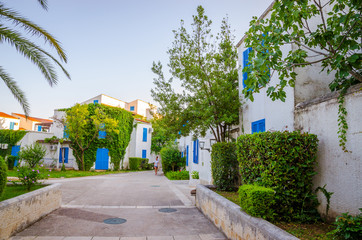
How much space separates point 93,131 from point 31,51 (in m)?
18.8

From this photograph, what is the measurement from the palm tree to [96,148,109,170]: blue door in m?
19.1

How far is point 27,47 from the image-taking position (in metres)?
6.45

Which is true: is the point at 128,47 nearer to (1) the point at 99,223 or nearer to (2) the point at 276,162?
(1) the point at 99,223

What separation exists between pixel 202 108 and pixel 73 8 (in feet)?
18.8

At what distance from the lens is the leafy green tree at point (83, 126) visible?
72.2 feet

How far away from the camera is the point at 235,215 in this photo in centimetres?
413

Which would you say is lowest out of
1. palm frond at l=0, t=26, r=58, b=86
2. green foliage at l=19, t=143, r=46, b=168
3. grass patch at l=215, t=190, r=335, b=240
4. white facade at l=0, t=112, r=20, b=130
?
grass patch at l=215, t=190, r=335, b=240

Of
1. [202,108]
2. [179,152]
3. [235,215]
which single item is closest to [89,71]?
[202,108]

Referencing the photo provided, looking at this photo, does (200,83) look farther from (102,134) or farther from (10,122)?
(10,122)

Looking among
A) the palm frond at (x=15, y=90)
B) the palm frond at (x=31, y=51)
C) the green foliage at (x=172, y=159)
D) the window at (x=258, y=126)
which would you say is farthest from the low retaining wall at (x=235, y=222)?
the green foliage at (x=172, y=159)

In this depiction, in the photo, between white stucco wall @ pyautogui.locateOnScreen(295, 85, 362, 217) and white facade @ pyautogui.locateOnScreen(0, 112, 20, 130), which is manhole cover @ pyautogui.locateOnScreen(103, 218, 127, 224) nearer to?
white stucco wall @ pyautogui.locateOnScreen(295, 85, 362, 217)

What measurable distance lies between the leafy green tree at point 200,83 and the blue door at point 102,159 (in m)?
17.6

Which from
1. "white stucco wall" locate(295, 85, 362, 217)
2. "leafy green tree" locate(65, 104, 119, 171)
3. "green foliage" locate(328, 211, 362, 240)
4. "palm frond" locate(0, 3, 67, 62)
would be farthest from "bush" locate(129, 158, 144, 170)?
"green foliage" locate(328, 211, 362, 240)

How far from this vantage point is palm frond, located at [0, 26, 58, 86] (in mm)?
5949
